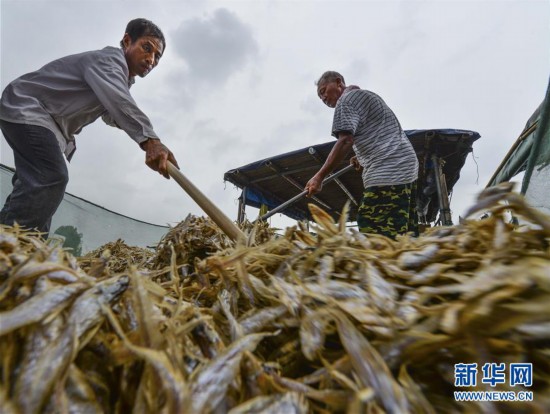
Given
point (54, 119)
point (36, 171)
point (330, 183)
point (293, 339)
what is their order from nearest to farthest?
point (293, 339), point (36, 171), point (54, 119), point (330, 183)

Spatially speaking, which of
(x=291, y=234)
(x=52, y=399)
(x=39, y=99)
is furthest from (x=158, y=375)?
(x=39, y=99)

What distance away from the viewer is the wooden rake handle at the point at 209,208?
129 centimetres

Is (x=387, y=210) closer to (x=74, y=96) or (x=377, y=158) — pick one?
(x=377, y=158)

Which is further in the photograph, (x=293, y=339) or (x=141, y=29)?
(x=141, y=29)

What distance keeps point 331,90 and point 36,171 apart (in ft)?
9.04

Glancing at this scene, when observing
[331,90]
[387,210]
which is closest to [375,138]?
[387,210]

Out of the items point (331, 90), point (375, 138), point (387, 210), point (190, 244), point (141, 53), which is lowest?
point (190, 244)

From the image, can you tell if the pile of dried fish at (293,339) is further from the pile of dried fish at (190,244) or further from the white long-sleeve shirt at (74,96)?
the white long-sleeve shirt at (74,96)

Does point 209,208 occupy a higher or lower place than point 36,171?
lower

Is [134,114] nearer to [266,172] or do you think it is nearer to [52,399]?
[52,399]

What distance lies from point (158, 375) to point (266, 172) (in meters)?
5.91

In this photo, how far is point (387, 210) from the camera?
8.09ft

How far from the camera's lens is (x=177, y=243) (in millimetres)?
1390

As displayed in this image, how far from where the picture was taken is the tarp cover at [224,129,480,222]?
4438mm
